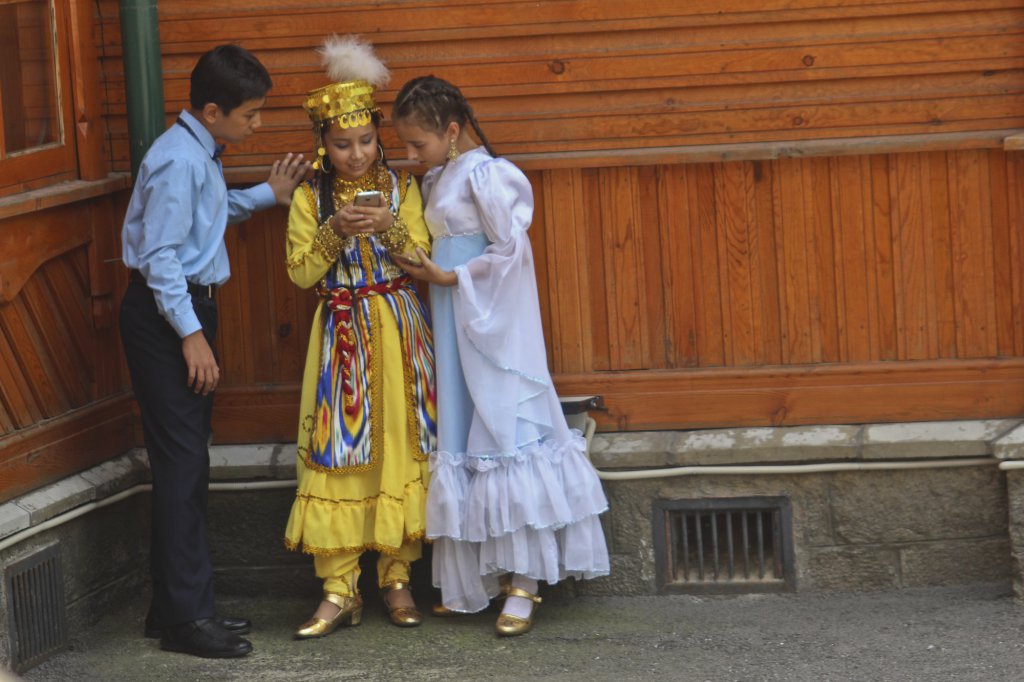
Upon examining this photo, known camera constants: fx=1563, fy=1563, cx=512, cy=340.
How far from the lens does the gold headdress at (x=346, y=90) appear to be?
5277 mm

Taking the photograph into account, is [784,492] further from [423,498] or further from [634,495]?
[423,498]

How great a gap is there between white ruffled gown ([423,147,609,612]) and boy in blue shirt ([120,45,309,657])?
0.76 meters

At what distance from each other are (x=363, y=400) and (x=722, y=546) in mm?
1544

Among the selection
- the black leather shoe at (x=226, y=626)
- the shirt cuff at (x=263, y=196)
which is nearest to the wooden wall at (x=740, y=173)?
the shirt cuff at (x=263, y=196)

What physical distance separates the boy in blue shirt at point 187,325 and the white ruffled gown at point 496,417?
759mm

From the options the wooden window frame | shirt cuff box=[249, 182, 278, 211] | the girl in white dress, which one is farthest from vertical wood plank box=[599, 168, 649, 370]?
the wooden window frame

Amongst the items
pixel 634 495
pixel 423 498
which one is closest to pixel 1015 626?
pixel 634 495

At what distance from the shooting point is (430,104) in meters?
5.30

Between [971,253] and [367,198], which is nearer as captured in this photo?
[367,198]

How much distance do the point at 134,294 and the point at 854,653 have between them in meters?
2.68

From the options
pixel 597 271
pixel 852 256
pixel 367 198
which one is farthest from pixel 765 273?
pixel 367 198

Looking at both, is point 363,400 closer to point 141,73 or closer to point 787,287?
point 141,73

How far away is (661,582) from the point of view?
5852mm

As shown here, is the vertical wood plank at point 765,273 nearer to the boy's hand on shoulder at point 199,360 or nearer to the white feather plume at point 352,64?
the white feather plume at point 352,64
